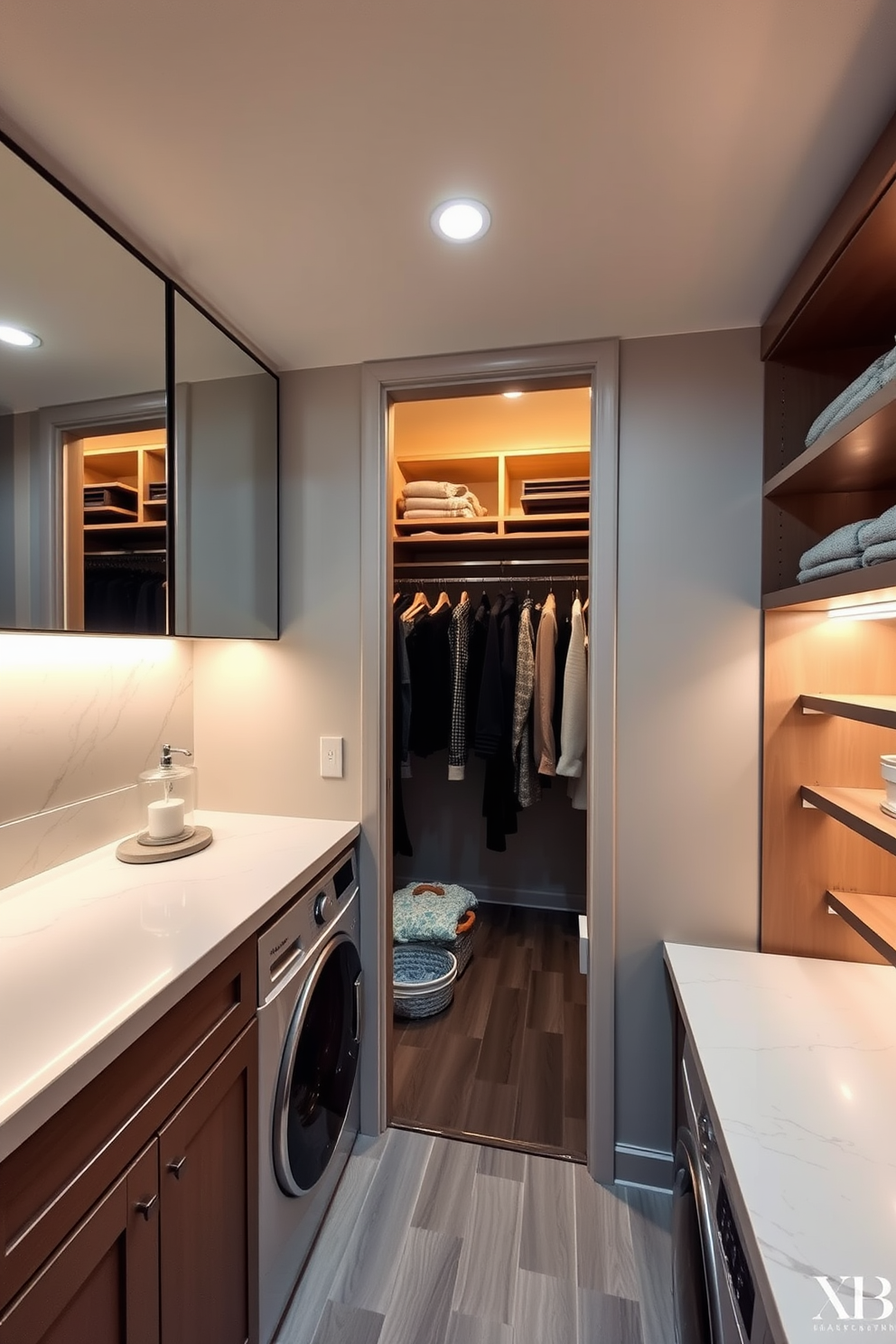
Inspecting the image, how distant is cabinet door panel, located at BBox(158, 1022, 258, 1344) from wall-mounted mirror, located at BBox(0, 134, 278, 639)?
2.81ft

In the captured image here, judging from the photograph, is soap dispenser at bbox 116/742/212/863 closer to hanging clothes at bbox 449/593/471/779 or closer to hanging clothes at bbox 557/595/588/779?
hanging clothes at bbox 449/593/471/779

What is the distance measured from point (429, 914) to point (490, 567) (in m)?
1.76

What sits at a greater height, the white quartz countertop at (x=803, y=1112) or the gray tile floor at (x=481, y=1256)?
the white quartz countertop at (x=803, y=1112)

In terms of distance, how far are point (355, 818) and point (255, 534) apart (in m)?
0.87

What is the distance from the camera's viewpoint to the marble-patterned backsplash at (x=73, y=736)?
3.76ft

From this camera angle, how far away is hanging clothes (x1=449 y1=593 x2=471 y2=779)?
2.53m

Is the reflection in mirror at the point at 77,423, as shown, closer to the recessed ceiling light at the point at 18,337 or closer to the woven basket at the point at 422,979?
the recessed ceiling light at the point at 18,337

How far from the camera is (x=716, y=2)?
0.68 meters

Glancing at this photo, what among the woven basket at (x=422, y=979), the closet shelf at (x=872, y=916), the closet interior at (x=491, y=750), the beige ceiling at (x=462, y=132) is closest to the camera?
the beige ceiling at (x=462, y=132)

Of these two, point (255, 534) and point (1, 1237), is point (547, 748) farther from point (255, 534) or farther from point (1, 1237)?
point (1, 1237)

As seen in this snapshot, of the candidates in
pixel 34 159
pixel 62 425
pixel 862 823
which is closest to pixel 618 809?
pixel 862 823

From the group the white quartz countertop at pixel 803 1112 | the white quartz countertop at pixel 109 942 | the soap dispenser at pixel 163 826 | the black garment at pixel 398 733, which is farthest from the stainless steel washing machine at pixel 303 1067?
the black garment at pixel 398 733

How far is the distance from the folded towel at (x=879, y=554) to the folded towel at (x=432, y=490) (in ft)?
6.41

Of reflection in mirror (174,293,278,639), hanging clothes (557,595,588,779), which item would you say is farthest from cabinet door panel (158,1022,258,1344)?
hanging clothes (557,595,588,779)
